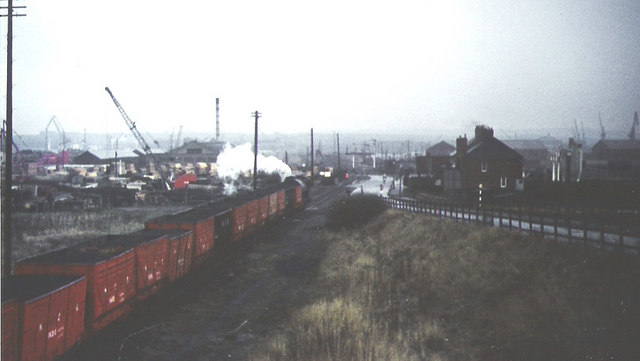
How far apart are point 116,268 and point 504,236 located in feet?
58.5

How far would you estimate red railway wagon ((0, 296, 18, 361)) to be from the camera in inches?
416

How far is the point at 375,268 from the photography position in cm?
2816

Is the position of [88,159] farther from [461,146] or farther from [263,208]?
[263,208]

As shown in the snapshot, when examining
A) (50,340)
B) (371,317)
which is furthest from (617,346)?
(50,340)

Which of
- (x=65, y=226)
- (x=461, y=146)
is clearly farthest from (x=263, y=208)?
(x=461, y=146)

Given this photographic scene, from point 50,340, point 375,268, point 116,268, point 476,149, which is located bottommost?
point 375,268

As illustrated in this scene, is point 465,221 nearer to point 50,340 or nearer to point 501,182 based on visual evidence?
point 50,340

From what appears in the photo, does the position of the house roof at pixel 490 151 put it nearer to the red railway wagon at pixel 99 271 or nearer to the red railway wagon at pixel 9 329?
the red railway wagon at pixel 99 271

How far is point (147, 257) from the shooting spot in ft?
59.4

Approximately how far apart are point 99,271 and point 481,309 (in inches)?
503

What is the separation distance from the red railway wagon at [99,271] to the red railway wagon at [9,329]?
3054 millimetres

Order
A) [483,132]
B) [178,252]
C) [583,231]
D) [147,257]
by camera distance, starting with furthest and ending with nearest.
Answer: [483,132] → [178,252] → [583,231] → [147,257]

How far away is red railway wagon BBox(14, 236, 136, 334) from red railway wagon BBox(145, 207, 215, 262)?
6202mm

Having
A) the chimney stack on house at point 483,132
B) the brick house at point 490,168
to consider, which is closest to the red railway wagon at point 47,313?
the brick house at point 490,168
